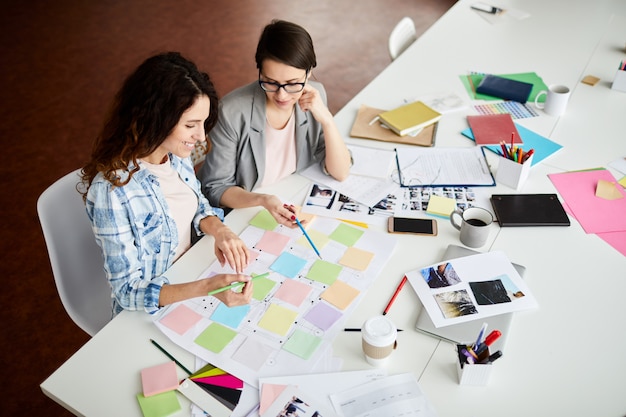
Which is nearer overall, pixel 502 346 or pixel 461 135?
pixel 502 346

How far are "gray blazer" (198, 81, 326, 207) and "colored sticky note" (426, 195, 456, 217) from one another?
0.53 meters

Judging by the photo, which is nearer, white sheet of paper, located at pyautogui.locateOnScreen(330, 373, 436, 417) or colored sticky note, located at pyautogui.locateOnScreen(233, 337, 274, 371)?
white sheet of paper, located at pyautogui.locateOnScreen(330, 373, 436, 417)

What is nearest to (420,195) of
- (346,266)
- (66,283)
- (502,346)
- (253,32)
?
(346,266)

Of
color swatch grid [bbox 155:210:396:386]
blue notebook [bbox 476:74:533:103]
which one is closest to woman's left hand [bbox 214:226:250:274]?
color swatch grid [bbox 155:210:396:386]

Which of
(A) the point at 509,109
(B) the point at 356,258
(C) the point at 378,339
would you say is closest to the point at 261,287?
(B) the point at 356,258

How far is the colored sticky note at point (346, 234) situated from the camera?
1.87 m

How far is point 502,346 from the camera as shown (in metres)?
1.53

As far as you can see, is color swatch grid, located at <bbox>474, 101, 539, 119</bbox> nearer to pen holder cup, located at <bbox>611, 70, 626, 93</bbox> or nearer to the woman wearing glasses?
pen holder cup, located at <bbox>611, 70, 626, 93</bbox>

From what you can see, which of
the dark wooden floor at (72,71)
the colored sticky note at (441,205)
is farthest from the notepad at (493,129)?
the dark wooden floor at (72,71)

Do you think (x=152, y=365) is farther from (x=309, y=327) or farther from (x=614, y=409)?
(x=614, y=409)

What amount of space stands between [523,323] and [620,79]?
5.11 ft

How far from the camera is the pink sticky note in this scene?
1.44 metres

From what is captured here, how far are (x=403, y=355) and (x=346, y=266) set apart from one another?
14.1 inches

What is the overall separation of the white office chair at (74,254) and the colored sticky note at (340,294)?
2.71 feet
